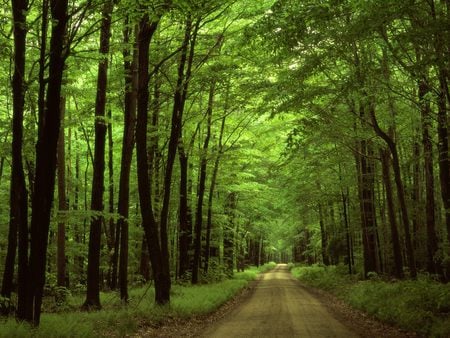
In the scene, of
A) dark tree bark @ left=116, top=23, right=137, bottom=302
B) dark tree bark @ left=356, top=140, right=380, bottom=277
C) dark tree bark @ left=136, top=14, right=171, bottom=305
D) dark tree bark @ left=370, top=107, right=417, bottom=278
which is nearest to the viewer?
dark tree bark @ left=136, top=14, right=171, bottom=305

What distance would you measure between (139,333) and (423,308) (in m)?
7.57

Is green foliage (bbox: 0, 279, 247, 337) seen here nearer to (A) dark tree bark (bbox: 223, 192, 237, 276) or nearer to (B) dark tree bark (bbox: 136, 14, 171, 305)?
(B) dark tree bark (bbox: 136, 14, 171, 305)

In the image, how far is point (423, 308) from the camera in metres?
11.5

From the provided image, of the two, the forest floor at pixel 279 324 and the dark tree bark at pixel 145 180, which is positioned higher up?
the dark tree bark at pixel 145 180

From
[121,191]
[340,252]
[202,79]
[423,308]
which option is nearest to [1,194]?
[121,191]

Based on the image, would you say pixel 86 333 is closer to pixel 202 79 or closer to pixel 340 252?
pixel 202 79

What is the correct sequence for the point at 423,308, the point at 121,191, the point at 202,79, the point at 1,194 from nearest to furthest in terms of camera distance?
the point at 423,308
the point at 121,191
the point at 202,79
the point at 1,194

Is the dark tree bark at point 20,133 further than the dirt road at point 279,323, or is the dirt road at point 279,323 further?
the dirt road at point 279,323

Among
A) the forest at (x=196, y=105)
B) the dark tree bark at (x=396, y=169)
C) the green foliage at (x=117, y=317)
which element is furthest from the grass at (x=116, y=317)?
the dark tree bark at (x=396, y=169)

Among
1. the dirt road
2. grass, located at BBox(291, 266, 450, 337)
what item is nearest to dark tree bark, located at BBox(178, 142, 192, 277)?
the dirt road

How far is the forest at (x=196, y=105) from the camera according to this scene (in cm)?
908

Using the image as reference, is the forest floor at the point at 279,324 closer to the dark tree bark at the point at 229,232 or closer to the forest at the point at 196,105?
the forest at the point at 196,105

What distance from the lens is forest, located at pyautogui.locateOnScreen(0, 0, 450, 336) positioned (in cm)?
908

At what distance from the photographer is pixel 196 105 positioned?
82.7 ft
